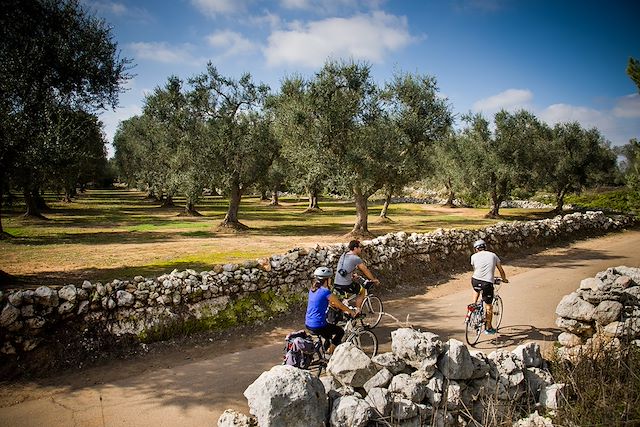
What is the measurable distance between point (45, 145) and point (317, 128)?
14.4 m

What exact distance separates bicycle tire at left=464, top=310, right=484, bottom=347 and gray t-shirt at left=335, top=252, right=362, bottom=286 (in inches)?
131

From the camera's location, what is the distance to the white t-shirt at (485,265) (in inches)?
375

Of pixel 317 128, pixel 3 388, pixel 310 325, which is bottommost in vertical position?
pixel 3 388

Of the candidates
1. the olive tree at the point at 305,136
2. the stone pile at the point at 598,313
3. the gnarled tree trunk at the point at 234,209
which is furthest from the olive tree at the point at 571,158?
the stone pile at the point at 598,313

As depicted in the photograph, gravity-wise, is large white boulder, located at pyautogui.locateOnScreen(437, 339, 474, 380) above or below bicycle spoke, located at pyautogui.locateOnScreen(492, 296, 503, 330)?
above

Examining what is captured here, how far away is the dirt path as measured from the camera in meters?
6.47

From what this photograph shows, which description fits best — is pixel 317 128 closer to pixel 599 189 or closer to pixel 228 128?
pixel 228 128

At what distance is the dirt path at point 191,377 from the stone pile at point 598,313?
2.28 feet

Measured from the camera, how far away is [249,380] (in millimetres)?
7656

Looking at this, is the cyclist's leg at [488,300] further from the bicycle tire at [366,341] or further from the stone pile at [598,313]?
the bicycle tire at [366,341]

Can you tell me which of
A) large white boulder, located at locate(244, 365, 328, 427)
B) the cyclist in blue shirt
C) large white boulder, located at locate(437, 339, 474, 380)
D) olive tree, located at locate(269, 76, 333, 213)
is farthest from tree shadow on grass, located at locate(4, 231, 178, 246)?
large white boulder, located at locate(437, 339, 474, 380)

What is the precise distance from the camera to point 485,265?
377 inches

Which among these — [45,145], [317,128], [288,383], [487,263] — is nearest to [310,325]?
[288,383]

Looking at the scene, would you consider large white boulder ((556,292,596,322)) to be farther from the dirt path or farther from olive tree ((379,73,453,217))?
olive tree ((379,73,453,217))
